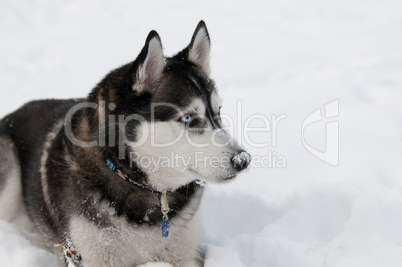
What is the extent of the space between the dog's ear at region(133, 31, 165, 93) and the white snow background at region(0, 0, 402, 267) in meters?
1.25

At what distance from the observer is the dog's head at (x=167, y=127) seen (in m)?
2.75

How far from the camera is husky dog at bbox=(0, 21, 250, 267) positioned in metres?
2.79

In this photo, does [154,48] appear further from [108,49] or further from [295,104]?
[108,49]

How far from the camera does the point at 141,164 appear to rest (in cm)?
283

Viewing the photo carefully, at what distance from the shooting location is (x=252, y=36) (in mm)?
8703

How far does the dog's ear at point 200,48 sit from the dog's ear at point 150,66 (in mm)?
439

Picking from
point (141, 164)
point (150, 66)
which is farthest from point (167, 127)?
point (150, 66)

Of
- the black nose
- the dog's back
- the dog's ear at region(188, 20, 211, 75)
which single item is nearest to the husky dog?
the black nose

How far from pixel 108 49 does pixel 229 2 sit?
160 inches

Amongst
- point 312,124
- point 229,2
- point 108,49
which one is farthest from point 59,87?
point 229,2

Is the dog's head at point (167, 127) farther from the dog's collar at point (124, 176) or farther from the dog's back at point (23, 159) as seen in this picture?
the dog's back at point (23, 159)

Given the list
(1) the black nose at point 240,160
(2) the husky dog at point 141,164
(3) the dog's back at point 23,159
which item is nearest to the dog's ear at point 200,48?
(2) the husky dog at point 141,164

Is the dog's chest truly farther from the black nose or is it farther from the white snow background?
the black nose

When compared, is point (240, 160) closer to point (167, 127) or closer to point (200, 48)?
point (167, 127)
